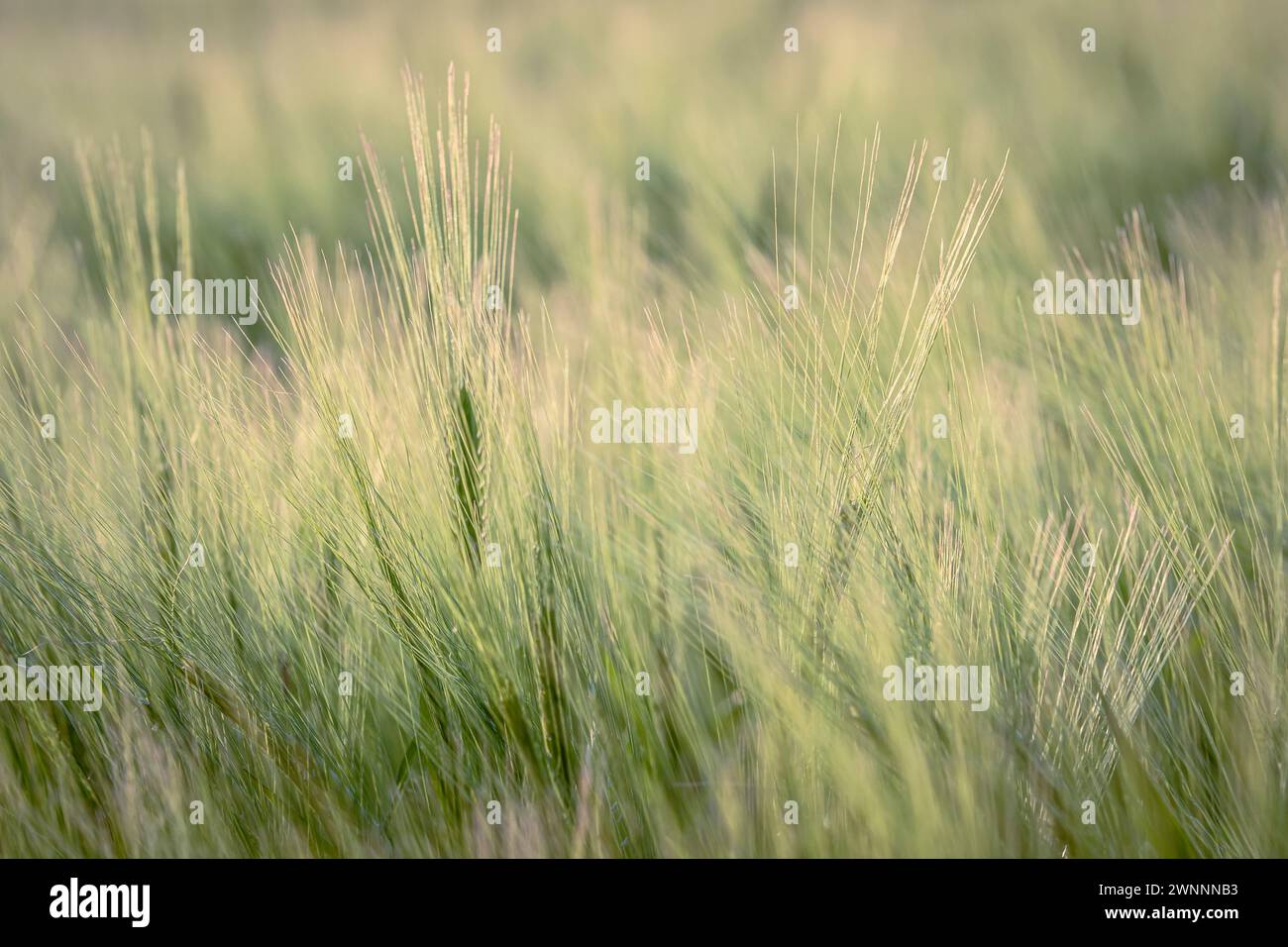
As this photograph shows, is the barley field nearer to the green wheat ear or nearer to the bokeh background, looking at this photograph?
the green wheat ear

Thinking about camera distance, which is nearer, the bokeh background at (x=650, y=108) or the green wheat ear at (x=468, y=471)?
the green wheat ear at (x=468, y=471)

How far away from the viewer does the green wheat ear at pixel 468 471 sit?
953 mm

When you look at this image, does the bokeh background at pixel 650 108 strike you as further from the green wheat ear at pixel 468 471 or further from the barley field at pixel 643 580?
the green wheat ear at pixel 468 471

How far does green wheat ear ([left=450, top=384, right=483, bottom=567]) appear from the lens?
3.13 feet

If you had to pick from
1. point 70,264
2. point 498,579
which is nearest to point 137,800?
point 498,579

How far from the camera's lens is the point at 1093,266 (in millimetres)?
1657

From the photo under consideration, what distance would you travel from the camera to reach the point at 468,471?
961mm

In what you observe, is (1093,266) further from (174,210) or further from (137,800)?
(174,210)

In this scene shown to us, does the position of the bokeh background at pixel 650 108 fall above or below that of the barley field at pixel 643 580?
above

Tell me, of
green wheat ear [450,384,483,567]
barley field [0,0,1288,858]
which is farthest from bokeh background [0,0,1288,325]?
green wheat ear [450,384,483,567]

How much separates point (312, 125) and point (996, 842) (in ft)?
6.70

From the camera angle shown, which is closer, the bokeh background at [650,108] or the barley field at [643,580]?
the barley field at [643,580]

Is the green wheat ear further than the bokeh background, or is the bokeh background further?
the bokeh background

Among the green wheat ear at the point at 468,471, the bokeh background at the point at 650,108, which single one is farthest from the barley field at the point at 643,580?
the bokeh background at the point at 650,108
